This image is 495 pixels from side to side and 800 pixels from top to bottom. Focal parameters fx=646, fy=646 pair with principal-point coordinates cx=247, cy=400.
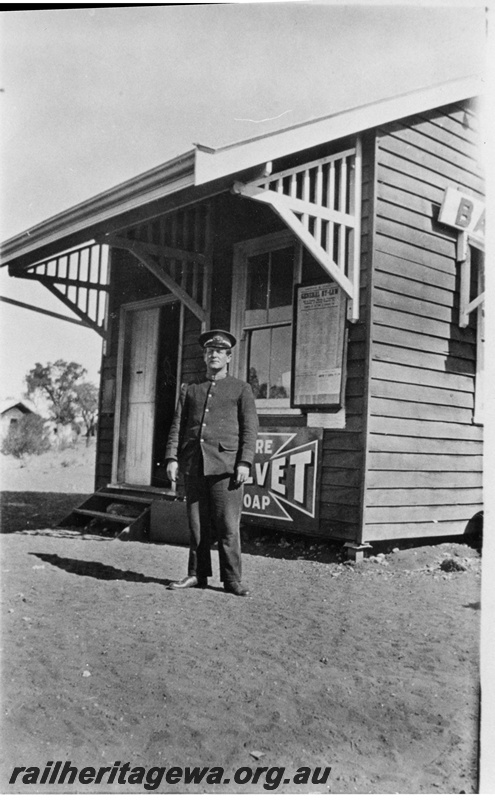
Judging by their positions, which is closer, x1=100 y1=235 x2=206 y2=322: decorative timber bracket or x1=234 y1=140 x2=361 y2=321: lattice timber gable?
x1=234 y1=140 x2=361 y2=321: lattice timber gable

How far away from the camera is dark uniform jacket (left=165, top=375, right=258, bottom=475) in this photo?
4375 mm

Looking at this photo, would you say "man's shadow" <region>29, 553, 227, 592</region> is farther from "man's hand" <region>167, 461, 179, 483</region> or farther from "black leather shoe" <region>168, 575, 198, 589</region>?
"man's hand" <region>167, 461, 179, 483</region>

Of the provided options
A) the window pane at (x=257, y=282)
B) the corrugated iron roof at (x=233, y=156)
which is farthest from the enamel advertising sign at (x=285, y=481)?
the corrugated iron roof at (x=233, y=156)

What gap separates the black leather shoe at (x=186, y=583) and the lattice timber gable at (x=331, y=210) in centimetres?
244

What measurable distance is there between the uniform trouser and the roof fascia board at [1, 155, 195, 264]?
2.15 meters

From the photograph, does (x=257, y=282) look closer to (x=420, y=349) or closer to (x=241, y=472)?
(x=420, y=349)

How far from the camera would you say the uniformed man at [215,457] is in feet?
14.3

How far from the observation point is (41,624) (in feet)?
11.9

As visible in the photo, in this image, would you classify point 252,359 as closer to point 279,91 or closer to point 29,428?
point 279,91

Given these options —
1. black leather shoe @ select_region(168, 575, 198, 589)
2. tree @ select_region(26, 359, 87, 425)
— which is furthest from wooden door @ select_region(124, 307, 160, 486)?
black leather shoe @ select_region(168, 575, 198, 589)

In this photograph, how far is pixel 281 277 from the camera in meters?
6.32

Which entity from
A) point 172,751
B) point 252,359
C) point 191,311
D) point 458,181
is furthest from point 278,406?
point 172,751
